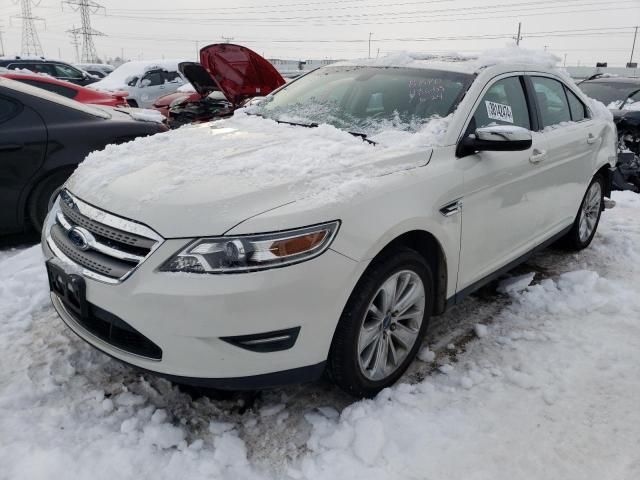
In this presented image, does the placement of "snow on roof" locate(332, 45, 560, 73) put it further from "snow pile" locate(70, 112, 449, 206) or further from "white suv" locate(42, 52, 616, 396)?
"snow pile" locate(70, 112, 449, 206)

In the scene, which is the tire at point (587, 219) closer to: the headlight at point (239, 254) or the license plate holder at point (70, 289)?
the headlight at point (239, 254)

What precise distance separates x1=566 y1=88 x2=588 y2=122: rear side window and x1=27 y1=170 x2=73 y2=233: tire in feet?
13.6

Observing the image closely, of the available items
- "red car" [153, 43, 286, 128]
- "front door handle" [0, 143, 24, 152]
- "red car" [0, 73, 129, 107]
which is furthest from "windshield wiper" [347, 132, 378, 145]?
"red car" [0, 73, 129, 107]

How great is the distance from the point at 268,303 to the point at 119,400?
3.45 feet

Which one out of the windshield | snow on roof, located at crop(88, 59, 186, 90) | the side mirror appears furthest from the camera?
snow on roof, located at crop(88, 59, 186, 90)

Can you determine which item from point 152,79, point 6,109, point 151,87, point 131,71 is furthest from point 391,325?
point 131,71

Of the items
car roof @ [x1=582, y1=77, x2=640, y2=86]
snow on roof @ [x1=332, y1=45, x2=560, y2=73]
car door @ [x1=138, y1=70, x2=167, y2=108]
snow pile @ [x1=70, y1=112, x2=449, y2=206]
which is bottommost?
car door @ [x1=138, y1=70, x2=167, y2=108]

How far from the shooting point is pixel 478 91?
10.3 ft

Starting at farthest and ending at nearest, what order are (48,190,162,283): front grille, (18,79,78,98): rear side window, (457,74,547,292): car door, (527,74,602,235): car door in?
(18,79,78,98): rear side window, (527,74,602,235): car door, (457,74,547,292): car door, (48,190,162,283): front grille

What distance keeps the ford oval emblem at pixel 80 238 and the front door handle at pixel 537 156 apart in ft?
8.73

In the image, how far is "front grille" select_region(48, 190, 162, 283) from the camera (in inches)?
85.0

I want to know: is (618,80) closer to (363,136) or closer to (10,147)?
(363,136)

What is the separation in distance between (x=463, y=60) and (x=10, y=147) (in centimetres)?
349

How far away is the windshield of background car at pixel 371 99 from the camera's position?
3145mm
